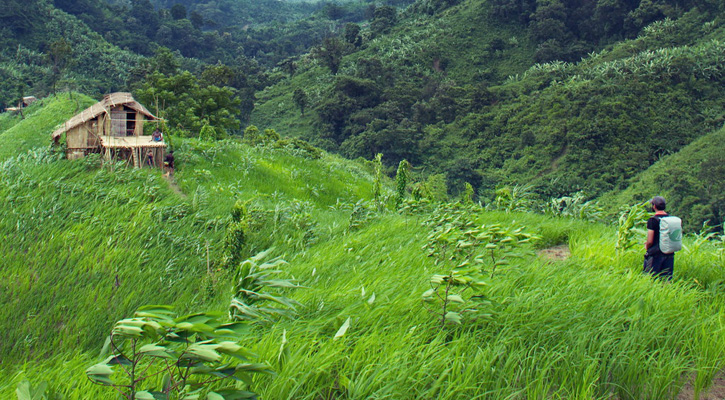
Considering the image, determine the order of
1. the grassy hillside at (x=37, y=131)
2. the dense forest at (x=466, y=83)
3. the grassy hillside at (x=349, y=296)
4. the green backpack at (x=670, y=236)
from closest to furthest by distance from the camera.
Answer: the grassy hillside at (x=349, y=296) → the green backpack at (x=670, y=236) → the grassy hillside at (x=37, y=131) → the dense forest at (x=466, y=83)

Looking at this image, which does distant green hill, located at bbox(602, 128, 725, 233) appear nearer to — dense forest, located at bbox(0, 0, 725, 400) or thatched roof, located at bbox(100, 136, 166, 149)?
dense forest, located at bbox(0, 0, 725, 400)

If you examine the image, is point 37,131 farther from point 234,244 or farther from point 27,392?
point 27,392

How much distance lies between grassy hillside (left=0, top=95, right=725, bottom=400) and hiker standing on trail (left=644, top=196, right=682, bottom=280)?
Result: 13cm

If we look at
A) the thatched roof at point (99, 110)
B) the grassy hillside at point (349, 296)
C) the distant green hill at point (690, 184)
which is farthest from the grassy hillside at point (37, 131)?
the distant green hill at point (690, 184)

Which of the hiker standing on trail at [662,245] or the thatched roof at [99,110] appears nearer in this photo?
the hiker standing on trail at [662,245]

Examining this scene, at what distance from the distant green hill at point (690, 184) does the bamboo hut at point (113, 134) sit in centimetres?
2204

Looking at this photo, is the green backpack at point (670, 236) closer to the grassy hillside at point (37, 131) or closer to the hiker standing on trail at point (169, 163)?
the hiker standing on trail at point (169, 163)

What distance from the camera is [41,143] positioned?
47.4 ft

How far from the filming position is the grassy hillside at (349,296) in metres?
2.35

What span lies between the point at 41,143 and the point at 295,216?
10749 mm

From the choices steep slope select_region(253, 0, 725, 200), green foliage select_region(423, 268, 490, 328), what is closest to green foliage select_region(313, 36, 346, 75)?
steep slope select_region(253, 0, 725, 200)

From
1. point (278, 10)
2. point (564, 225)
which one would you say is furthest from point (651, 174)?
point (278, 10)

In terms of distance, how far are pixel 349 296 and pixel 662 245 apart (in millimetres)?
3025

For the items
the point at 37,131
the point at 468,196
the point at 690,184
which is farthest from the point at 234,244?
the point at 690,184
